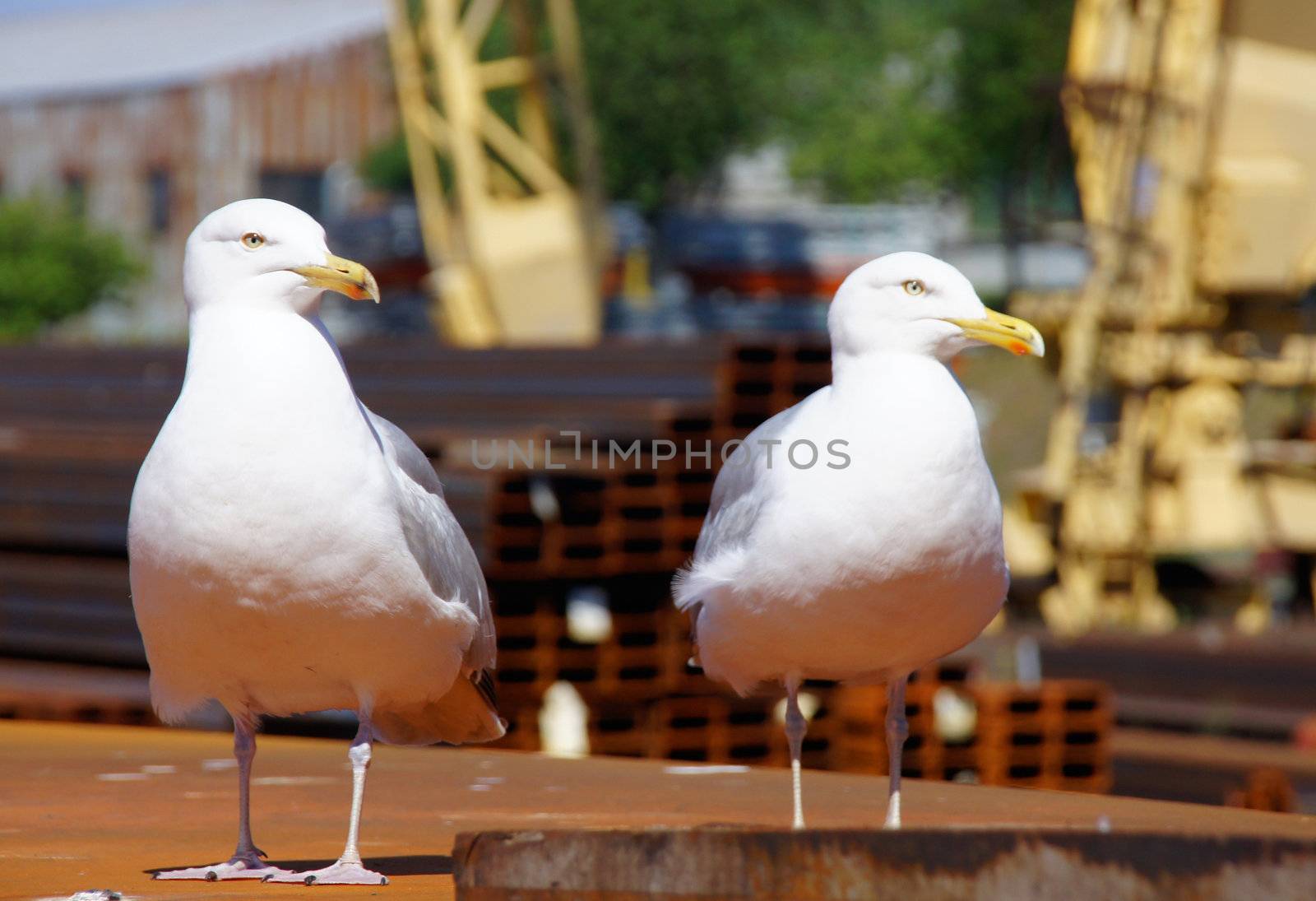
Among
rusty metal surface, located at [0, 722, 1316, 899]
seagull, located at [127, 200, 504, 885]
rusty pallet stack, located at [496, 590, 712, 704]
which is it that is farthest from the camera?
rusty pallet stack, located at [496, 590, 712, 704]

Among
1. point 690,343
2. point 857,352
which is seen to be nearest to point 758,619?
point 857,352

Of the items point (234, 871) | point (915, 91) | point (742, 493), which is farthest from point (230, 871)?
point (915, 91)

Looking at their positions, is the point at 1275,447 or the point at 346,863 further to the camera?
the point at 1275,447

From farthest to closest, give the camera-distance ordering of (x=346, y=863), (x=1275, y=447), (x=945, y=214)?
(x=945, y=214) → (x=1275, y=447) → (x=346, y=863)

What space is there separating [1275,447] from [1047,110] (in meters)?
3.28

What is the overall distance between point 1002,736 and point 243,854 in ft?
17.7

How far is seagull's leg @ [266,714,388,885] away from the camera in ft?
11.8

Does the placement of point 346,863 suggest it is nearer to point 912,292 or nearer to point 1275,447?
point 912,292

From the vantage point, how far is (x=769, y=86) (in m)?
37.1

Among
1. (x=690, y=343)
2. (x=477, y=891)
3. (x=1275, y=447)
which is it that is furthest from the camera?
(x=1275, y=447)

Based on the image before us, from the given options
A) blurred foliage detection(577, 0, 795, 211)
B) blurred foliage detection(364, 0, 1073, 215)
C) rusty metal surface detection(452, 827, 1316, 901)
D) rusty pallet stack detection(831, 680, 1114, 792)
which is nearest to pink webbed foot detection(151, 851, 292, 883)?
rusty metal surface detection(452, 827, 1316, 901)

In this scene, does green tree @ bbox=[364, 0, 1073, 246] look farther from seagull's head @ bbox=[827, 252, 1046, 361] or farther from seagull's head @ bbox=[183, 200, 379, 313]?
seagull's head @ bbox=[183, 200, 379, 313]

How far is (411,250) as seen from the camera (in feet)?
103

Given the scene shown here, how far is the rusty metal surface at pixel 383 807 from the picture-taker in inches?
153
